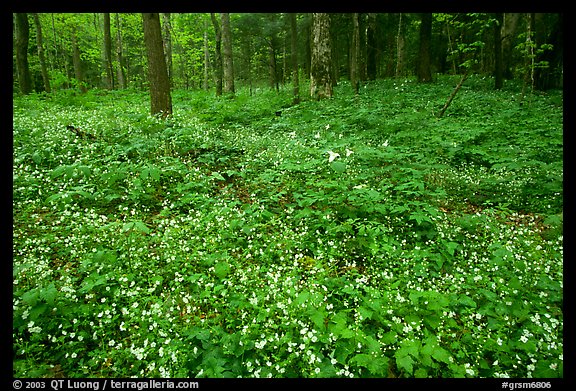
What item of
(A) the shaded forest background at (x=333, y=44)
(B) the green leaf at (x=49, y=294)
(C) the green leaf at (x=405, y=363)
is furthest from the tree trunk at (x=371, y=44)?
(B) the green leaf at (x=49, y=294)

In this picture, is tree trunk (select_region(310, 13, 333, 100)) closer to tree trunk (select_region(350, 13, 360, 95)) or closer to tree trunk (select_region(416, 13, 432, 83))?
tree trunk (select_region(350, 13, 360, 95))

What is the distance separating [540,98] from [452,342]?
52.1ft

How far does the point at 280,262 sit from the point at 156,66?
863 cm

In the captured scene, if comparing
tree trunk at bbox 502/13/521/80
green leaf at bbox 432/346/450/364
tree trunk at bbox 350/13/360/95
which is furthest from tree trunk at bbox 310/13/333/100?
tree trunk at bbox 502/13/521/80

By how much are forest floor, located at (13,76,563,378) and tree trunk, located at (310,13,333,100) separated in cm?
611

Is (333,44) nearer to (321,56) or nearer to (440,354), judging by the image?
(321,56)

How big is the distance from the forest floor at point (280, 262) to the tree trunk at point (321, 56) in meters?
6.11

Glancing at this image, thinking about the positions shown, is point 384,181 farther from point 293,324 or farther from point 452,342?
point 293,324

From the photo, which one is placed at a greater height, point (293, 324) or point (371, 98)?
point (371, 98)

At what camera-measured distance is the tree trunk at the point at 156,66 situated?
9.44 meters

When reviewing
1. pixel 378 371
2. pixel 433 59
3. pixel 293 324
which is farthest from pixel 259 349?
pixel 433 59

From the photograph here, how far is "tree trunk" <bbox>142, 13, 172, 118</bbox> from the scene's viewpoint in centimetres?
944

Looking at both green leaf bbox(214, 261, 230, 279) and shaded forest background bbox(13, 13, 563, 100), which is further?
shaded forest background bbox(13, 13, 563, 100)

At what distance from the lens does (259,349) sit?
321cm
